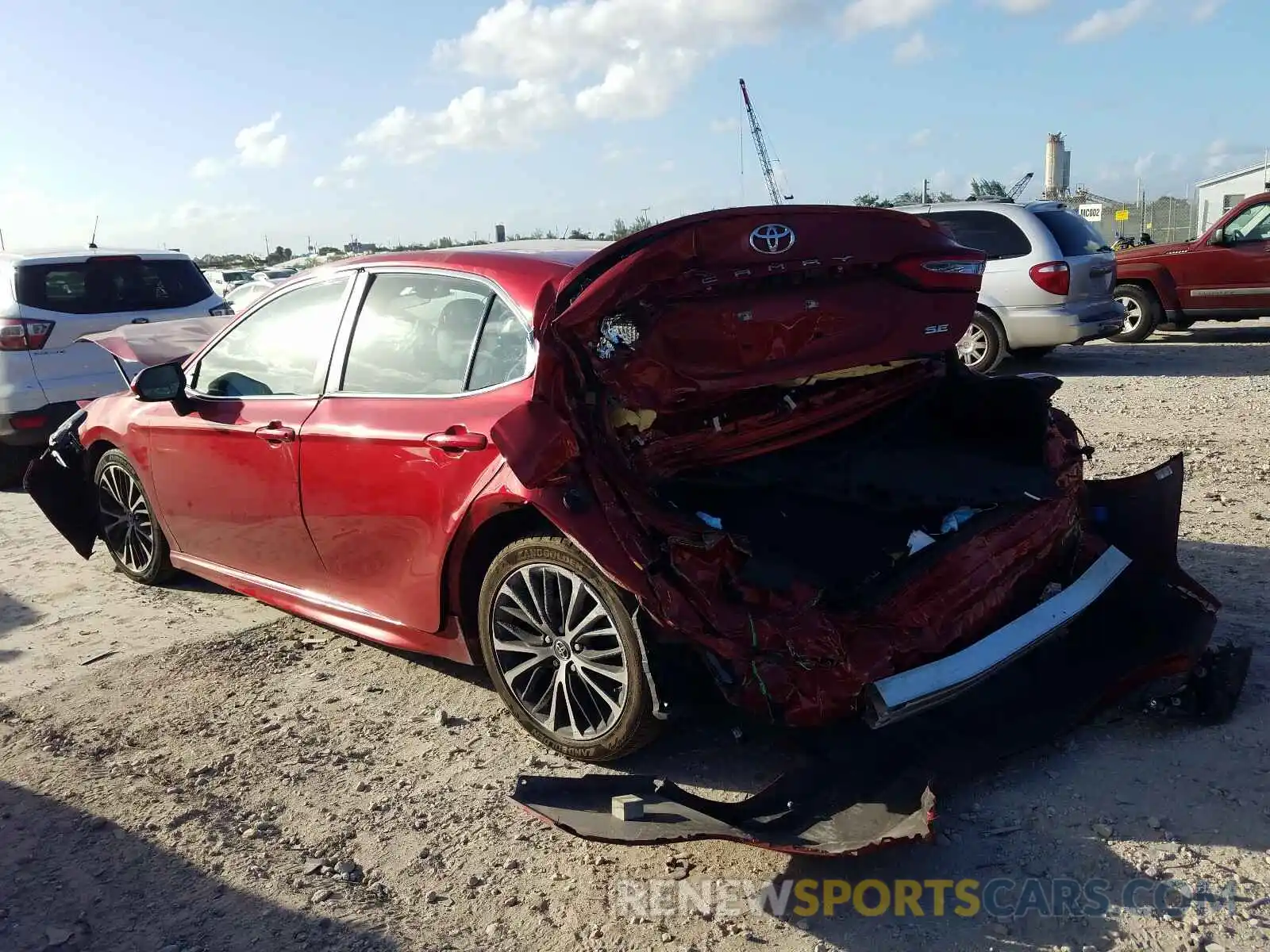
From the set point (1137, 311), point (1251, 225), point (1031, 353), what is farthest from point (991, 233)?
point (1251, 225)

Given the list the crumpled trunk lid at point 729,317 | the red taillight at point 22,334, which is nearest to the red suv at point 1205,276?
the crumpled trunk lid at point 729,317

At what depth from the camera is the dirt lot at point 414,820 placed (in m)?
2.78

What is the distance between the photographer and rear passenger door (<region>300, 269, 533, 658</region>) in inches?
144

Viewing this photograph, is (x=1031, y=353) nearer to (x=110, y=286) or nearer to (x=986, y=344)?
(x=986, y=344)

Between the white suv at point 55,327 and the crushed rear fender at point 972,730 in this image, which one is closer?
the crushed rear fender at point 972,730

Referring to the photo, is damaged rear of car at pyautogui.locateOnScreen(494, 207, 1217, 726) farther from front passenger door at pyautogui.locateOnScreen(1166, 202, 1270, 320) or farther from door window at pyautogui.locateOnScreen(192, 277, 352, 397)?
front passenger door at pyautogui.locateOnScreen(1166, 202, 1270, 320)

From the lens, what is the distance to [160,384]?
15.9 feet

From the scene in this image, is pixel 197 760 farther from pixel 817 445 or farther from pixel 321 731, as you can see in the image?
pixel 817 445

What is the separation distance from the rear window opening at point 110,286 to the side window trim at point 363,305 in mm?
4916

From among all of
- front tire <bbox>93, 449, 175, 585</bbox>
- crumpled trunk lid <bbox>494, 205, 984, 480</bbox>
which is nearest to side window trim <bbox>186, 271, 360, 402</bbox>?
front tire <bbox>93, 449, 175, 585</bbox>

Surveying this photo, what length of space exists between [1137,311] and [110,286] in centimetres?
1177

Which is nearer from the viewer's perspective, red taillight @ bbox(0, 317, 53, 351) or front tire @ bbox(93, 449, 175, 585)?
front tire @ bbox(93, 449, 175, 585)

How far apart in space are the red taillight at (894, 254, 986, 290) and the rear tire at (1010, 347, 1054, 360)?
7.34m

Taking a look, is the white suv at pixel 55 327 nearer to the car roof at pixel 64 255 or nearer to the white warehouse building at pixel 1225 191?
the car roof at pixel 64 255
